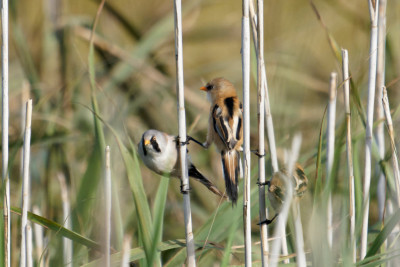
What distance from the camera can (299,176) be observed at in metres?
1.88

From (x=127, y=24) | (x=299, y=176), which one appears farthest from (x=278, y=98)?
(x=127, y=24)

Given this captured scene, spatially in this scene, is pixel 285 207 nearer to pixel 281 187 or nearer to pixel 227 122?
pixel 281 187

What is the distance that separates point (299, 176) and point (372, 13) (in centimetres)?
58

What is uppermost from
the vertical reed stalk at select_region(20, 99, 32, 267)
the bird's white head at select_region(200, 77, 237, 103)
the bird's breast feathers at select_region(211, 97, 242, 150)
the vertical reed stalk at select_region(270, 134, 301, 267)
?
the bird's white head at select_region(200, 77, 237, 103)

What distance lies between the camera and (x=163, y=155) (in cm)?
221

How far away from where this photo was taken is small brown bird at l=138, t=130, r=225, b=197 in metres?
2.21

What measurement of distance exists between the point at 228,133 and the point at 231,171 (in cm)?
16

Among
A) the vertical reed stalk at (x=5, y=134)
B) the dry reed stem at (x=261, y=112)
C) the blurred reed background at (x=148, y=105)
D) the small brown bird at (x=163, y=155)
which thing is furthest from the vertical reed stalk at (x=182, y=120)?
the vertical reed stalk at (x=5, y=134)

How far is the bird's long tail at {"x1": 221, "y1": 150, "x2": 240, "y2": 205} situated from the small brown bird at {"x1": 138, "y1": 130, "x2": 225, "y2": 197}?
0.08 metres

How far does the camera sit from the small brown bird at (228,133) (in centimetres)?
216

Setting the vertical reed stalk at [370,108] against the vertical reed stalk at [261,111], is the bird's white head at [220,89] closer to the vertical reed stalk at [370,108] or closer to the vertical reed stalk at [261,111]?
the vertical reed stalk at [370,108]

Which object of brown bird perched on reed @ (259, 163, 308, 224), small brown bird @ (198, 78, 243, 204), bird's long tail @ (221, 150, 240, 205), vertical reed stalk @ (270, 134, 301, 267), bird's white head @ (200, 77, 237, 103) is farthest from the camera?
bird's white head @ (200, 77, 237, 103)

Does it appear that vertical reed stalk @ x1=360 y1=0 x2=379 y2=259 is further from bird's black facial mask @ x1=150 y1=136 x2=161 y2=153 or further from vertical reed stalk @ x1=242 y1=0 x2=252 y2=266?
bird's black facial mask @ x1=150 y1=136 x2=161 y2=153

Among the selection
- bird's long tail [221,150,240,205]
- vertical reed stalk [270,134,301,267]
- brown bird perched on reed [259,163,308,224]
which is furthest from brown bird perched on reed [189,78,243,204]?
vertical reed stalk [270,134,301,267]
